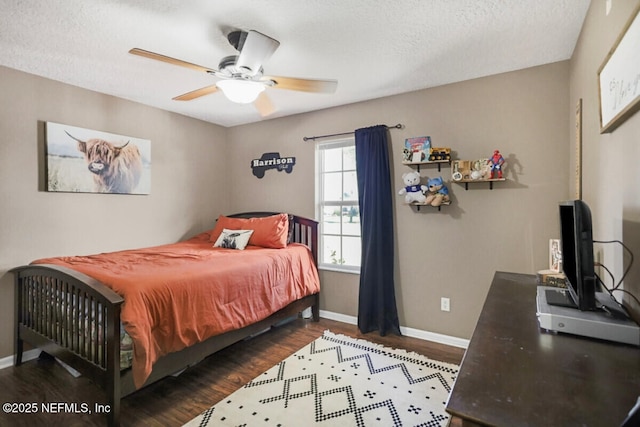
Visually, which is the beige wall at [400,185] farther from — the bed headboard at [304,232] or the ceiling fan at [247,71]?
the ceiling fan at [247,71]

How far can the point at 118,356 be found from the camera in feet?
5.58

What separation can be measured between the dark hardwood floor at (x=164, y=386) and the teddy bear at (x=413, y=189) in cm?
130

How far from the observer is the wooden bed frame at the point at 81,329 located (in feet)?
5.57

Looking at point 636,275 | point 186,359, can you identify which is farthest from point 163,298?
point 636,275

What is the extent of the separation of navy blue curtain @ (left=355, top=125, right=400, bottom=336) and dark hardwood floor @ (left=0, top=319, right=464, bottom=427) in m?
0.22

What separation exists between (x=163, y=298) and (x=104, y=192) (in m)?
1.76

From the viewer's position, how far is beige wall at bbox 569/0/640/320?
3.56 ft

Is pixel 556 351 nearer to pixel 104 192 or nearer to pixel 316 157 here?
pixel 316 157

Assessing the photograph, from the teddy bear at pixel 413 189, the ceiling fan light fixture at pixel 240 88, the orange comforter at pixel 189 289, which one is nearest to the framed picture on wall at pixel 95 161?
the orange comforter at pixel 189 289

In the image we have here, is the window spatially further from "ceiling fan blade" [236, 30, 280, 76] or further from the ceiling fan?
"ceiling fan blade" [236, 30, 280, 76]

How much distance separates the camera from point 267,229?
3.39 metres

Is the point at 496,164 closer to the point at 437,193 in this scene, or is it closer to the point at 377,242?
the point at 437,193

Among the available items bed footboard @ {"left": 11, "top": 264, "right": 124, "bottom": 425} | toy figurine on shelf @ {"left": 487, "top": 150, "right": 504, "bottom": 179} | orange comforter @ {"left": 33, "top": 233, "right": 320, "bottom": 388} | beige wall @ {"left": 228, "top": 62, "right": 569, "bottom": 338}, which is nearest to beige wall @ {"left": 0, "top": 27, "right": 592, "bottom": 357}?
beige wall @ {"left": 228, "top": 62, "right": 569, "bottom": 338}

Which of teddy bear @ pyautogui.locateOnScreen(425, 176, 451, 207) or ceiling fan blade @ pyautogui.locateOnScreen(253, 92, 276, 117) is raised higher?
ceiling fan blade @ pyautogui.locateOnScreen(253, 92, 276, 117)
